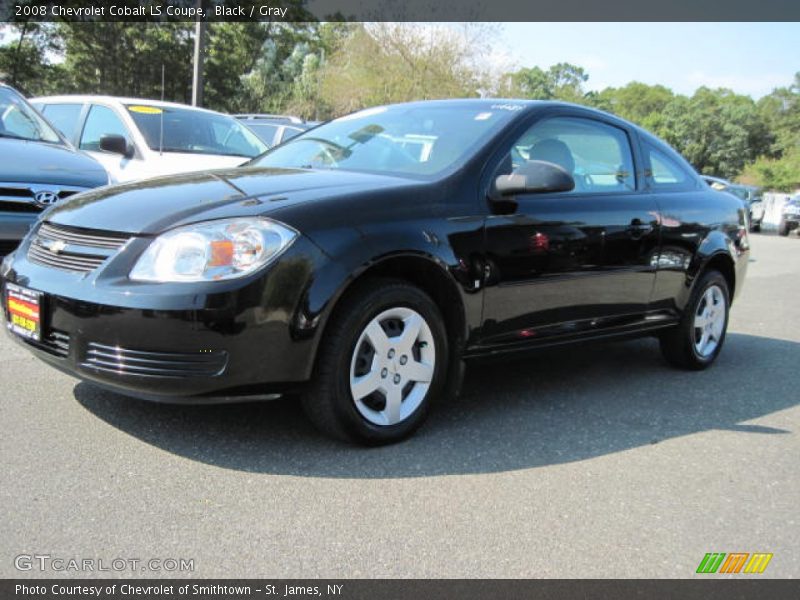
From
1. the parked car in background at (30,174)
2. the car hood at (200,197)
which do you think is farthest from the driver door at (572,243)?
the parked car in background at (30,174)

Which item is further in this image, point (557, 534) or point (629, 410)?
point (629, 410)

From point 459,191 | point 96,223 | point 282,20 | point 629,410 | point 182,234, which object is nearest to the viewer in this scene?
point 182,234

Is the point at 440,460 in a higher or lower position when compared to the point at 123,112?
lower

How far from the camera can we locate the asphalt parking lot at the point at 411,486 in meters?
2.56

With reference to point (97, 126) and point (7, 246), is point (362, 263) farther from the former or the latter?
point (97, 126)

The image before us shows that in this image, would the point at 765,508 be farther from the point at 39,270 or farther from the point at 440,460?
the point at 39,270

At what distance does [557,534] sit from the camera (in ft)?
9.20

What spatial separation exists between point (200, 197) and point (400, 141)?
125 centimetres

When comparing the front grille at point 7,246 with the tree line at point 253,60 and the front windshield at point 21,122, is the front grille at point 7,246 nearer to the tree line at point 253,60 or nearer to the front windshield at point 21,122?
the front windshield at point 21,122

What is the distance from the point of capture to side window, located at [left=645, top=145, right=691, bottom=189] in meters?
4.99

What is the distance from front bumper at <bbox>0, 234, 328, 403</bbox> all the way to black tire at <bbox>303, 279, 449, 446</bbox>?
115 mm

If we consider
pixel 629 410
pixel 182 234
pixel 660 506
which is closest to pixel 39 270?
pixel 182 234

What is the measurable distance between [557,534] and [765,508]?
3.29 ft

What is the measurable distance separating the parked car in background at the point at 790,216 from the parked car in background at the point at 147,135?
805 inches
